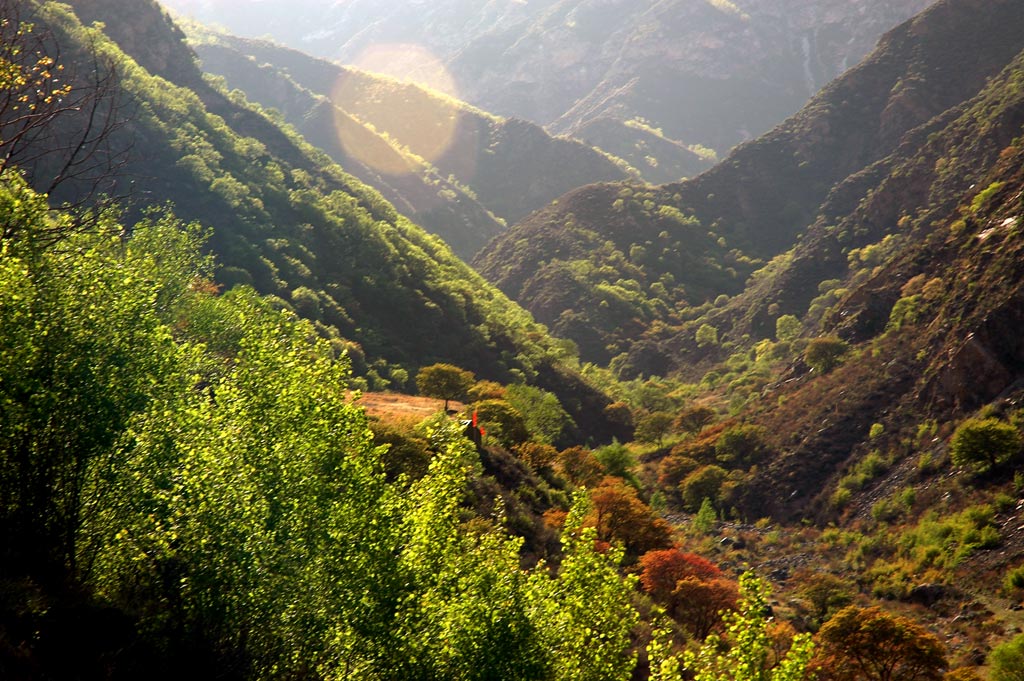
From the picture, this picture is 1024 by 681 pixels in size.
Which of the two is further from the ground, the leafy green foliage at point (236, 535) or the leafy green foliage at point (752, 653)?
the leafy green foliage at point (236, 535)

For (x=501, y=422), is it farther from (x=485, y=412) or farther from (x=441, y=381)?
(x=441, y=381)

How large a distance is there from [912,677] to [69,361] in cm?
3406

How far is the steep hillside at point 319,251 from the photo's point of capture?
4003 inches

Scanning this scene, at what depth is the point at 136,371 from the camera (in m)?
20.3

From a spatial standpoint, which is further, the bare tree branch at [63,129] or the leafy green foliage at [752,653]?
the bare tree branch at [63,129]

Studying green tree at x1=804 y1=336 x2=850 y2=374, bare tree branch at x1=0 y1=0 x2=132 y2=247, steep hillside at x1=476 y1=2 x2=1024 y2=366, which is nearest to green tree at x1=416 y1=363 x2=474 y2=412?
bare tree branch at x1=0 y1=0 x2=132 y2=247

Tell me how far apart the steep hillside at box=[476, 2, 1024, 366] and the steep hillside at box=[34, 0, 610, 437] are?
32581 millimetres

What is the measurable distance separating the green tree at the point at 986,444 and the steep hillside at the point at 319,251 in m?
56.4

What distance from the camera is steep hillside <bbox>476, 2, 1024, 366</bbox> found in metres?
162

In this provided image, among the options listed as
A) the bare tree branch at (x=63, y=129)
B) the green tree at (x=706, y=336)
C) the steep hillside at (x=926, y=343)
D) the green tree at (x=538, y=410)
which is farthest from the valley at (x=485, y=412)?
the green tree at (x=706, y=336)

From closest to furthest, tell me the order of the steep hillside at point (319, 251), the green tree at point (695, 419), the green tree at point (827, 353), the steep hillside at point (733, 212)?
the green tree at point (827, 353), the green tree at point (695, 419), the steep hillside at point (319, 251), the steep hillside at point (733, 212)

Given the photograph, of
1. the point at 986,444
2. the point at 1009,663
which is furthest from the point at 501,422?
the point at 1009,663

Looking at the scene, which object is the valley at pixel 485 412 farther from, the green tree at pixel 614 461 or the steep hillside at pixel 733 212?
the steep hillside at pixel 733 212

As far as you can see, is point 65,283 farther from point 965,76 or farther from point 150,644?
point 965,76
